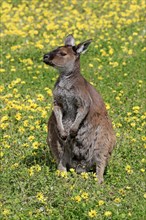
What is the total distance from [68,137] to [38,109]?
6.54ft

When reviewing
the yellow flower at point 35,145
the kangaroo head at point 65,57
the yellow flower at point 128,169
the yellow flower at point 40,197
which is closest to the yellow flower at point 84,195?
the yellow flower at point 40,197

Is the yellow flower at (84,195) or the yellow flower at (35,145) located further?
the yellow flower at (35,145)

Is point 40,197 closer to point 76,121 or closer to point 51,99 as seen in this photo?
point 76,121

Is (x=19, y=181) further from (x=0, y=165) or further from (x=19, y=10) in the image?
(x=19, y=10)

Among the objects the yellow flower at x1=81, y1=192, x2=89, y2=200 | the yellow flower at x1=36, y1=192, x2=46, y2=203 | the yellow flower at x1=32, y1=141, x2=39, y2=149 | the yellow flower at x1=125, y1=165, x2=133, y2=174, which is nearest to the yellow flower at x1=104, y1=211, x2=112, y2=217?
the yellow flower at x1=81, y1=192, x2=89, y2=200

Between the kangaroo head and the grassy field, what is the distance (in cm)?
119

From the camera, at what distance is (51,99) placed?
35.5 feet

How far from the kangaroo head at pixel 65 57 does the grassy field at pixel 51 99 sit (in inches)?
46.9

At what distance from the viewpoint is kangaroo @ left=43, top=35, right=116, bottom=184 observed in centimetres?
785

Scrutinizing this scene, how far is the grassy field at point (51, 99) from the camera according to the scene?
709cm

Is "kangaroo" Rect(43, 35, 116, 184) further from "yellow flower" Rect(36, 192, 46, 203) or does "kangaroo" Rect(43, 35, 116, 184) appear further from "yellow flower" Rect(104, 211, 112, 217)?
"yellow flower" Rect(104, 211, 112, 217)

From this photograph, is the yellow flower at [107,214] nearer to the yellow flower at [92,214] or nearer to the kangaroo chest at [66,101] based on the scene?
the yellow flower at [92,214]

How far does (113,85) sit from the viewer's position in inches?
468

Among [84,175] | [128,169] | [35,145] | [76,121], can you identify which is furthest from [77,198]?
[35,145]
